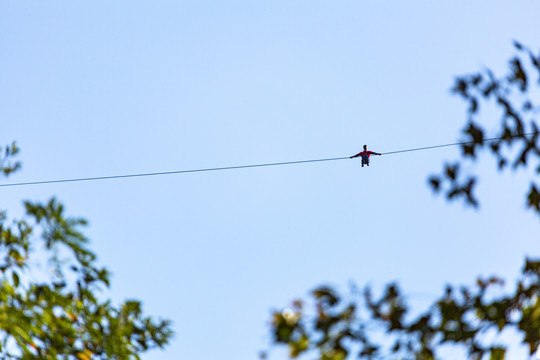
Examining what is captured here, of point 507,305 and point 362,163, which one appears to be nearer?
point 507,305

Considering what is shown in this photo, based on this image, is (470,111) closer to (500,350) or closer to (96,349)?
(500,350)

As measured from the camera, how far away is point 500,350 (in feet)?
15.3

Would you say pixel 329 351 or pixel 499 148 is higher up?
pixel 499 148

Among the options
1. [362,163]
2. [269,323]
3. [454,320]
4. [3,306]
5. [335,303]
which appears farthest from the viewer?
[362,163]

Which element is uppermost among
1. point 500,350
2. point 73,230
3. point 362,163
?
point 362,163

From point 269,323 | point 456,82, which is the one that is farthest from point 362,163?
point 269,323

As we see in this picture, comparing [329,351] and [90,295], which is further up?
[90,295]

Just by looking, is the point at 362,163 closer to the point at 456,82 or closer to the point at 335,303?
the point at 456,82

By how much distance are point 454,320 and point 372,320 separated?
69 centimetres

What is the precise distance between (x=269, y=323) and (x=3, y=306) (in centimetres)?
358

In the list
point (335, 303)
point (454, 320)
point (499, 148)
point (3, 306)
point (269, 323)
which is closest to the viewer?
point (269, 323)

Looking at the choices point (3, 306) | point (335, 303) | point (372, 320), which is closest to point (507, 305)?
point (372, 320)

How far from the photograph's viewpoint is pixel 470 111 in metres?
5.41

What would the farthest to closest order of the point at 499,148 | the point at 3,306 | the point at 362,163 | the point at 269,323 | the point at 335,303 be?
1. the point at 362,163
2. the point at 3,306
3. the point at 499,148
4. the point at 335,303
5. the point at 269,323
